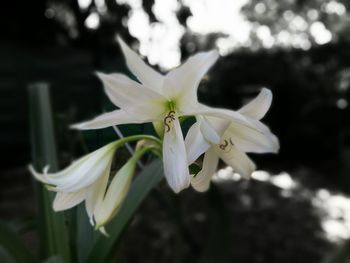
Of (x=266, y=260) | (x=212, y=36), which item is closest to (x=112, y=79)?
(x=266, y=260)

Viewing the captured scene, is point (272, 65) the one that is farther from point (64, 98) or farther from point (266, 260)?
point (266, 260)

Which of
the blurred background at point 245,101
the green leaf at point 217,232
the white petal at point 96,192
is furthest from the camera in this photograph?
the blurred background at point 245,101

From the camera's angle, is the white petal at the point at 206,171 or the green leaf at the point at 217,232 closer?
the white petal at the point at 206,171

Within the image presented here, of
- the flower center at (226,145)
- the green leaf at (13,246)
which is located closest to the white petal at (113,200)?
the flower center at (226,145)

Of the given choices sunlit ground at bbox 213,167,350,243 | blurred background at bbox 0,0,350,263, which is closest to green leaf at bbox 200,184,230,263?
blurred background at bbox 0,0,350,263

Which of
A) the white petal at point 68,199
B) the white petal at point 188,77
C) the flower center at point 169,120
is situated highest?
the white petal at point 188,77

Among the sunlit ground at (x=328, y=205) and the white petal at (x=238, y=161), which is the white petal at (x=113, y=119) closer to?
the white petal at (x=238, y=161)

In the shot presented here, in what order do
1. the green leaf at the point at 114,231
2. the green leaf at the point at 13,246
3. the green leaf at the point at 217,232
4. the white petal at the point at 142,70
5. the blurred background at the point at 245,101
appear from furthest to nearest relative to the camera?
the blurred background at the point at 245,101 → the green leaf at the point at 217,232 → the green leaf at the point at 13,246 → the green leaf at the point at 114,231 → the white petal at the point at 142,70

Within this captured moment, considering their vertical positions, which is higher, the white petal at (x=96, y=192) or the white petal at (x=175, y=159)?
the white petal at (x=175, y=159)
